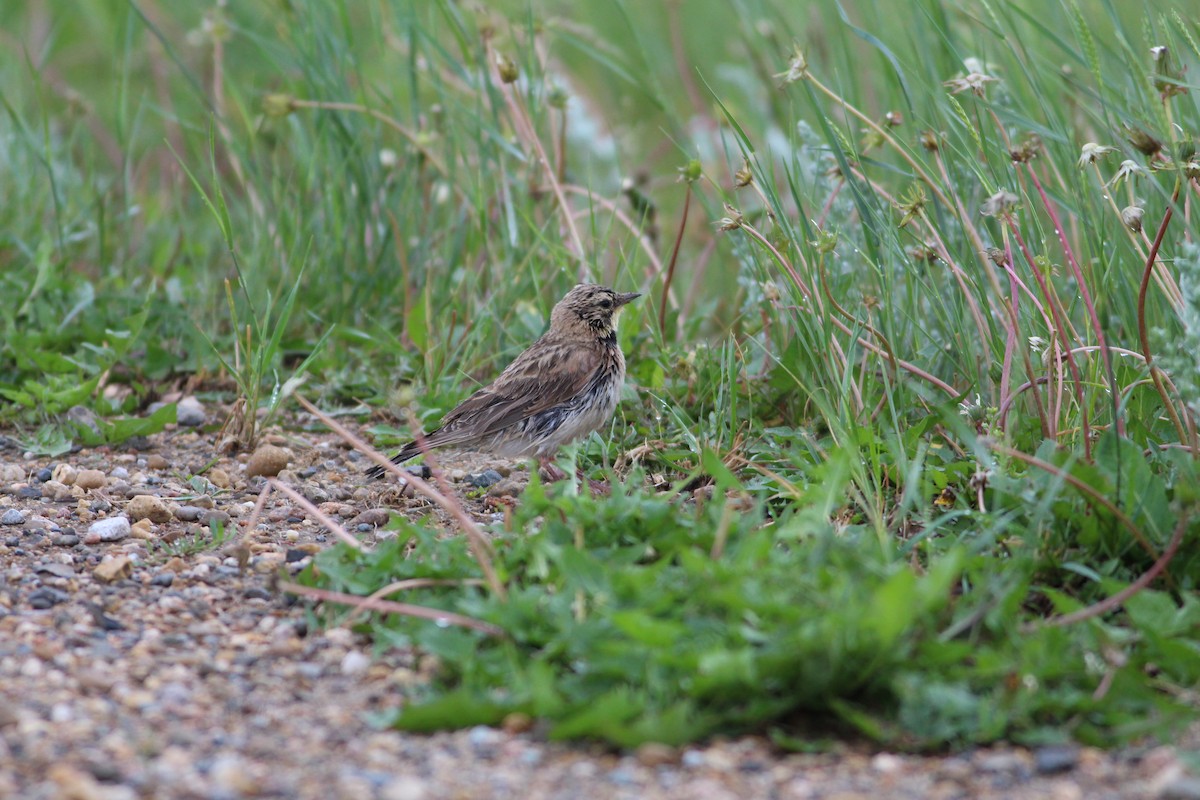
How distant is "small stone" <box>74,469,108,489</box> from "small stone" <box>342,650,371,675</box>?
1.89 meters

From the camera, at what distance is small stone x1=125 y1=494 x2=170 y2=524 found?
4551 mm

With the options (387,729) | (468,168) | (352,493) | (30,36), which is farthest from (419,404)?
(30,36)

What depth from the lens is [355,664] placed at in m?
3.37

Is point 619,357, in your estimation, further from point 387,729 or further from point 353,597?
point 387,729

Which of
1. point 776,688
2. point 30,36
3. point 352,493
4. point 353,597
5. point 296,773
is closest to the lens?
point 296,773

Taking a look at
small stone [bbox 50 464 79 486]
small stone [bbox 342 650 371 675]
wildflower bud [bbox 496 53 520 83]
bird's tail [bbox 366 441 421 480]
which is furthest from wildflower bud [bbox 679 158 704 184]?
small stone [bbox 50 464 79 486]

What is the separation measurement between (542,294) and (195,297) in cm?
161

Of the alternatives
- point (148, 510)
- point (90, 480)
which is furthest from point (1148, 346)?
point (90, 480)

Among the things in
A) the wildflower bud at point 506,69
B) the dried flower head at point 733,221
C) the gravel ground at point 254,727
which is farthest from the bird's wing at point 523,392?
the dried flower head at point 733,221

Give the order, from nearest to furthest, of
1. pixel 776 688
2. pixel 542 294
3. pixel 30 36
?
pixel 776 688 → pixel 542 294 → pixel 30 36

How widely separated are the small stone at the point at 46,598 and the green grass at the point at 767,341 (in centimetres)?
74

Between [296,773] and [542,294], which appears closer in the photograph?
[296,773]

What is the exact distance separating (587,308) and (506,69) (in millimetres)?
1038

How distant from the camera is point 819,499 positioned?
3.64m
